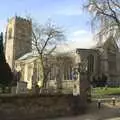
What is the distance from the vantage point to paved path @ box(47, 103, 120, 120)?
2595 cm

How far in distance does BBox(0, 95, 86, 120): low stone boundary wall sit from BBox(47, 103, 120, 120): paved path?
83cm

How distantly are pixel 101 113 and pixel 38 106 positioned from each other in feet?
16.8

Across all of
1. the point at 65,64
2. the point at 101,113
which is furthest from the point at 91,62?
the point at 101,113

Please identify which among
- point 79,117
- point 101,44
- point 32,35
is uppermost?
point 32,35

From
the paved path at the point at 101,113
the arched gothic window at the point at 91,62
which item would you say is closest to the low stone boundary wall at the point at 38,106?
the paved path at the point at 101,113

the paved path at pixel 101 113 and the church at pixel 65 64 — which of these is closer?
the paved path at pixel 101 113

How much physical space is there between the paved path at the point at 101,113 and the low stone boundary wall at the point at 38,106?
83 cm

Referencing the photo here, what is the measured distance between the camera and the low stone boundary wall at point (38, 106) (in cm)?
2492

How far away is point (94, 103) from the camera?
29.4 meters

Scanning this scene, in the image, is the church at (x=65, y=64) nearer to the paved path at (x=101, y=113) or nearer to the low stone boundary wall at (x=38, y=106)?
the paved path at (x=101, y=113)

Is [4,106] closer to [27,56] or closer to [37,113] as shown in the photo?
[37,113]

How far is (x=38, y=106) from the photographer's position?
26.3m

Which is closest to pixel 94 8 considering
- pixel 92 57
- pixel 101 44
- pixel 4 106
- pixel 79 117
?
pixel 101 44

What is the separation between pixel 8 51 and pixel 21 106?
80.4 m
